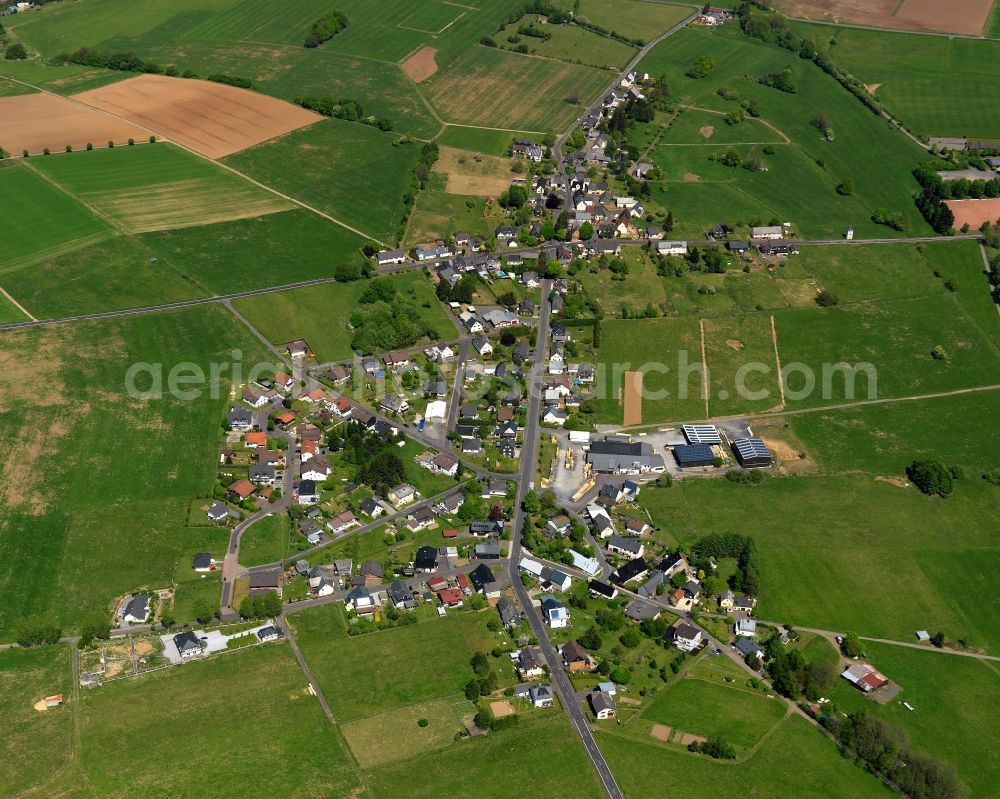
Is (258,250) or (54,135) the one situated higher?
(54,135)

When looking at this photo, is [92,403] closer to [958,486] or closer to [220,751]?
[220,751]

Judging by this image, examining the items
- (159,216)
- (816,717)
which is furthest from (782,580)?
(159,216)

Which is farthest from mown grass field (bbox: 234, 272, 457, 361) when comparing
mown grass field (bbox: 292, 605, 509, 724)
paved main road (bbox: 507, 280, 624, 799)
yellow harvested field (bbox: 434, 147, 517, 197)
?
mown grass field (bbox: 292, 605, 509, 724)

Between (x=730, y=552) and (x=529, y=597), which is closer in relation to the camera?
(x=529, y=597)

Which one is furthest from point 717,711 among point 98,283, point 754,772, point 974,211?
point 974,211

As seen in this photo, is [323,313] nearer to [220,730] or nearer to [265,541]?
[265,541]

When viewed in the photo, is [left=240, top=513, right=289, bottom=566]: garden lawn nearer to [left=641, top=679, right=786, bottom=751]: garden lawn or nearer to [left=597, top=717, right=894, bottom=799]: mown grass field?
[left=597, top=717, right=894, bottom=799]: mown grass field
